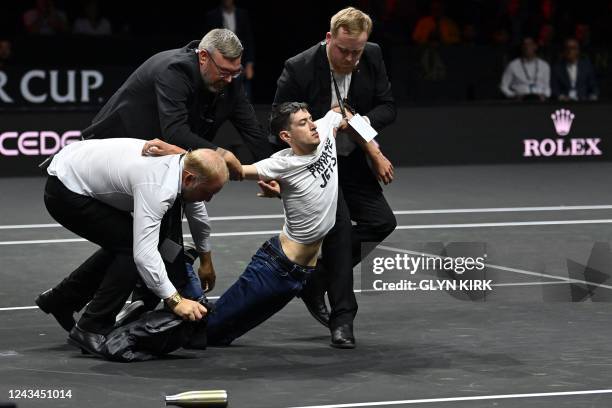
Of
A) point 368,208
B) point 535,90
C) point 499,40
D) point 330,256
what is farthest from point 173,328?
point 499,40

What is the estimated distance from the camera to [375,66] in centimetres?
850

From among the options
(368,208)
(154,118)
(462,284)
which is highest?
(154,118)

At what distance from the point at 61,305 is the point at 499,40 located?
12.9m

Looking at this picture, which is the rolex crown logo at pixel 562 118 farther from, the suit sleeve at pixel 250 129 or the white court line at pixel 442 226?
the suit sleeve at pixel 250 129

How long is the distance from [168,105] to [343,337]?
1.56m

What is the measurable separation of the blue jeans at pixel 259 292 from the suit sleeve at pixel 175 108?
0.68 meters

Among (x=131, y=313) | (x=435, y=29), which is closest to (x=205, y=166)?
(x=131, y=313)

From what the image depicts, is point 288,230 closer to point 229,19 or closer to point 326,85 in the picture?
point 326,85

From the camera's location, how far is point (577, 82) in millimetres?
18203

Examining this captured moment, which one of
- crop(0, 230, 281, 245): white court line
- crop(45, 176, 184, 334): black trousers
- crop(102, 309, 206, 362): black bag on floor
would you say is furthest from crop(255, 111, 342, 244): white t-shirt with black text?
crop(0, 230, 281, 245): white court line

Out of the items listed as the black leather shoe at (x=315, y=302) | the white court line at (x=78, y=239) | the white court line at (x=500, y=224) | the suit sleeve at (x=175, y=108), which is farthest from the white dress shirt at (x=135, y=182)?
the white court line at (x=500, y=224)

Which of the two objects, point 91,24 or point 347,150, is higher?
point 91,24

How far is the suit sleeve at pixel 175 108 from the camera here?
307 inches

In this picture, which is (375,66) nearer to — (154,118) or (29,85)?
(154,118)
